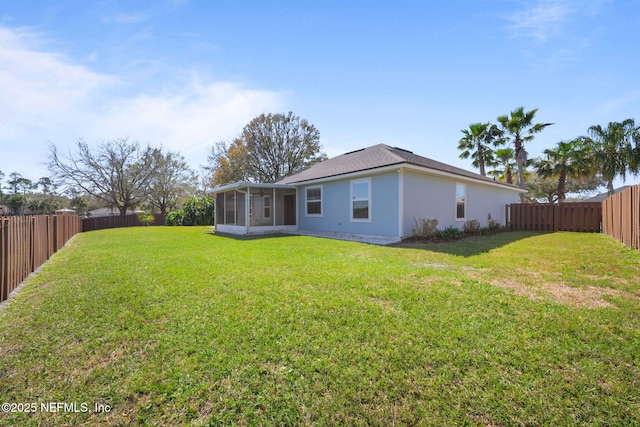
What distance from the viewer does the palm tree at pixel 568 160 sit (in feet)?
65.1

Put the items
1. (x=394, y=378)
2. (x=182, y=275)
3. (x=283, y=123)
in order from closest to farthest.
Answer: (x=394, y=378)
(x=182, y=275)
(x=283, y=123)

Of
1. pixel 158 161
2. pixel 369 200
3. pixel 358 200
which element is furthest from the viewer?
pixel 158 161

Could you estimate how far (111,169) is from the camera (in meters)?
28.2

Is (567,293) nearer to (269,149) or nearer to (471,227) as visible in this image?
(471,227)

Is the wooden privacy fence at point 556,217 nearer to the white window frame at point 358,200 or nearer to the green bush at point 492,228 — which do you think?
the green bush at point 492,228

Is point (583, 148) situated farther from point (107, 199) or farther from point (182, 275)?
point (107, 199)

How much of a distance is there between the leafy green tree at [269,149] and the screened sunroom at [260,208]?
1301cm

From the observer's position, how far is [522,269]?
5.44m

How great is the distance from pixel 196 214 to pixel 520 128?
82.8 ft

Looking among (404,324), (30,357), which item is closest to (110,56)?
(30,357)

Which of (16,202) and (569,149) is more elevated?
(569,149)

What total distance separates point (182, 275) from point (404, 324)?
3966 millimetres

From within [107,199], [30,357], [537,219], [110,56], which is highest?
[110,56]

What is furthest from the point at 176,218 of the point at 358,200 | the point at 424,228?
the point at 424,228
